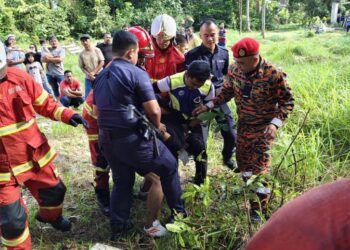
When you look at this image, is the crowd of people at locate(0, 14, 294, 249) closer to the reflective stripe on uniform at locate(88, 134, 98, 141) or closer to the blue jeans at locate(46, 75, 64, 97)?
the reflective stripe on uniform at locate(88, 134, 98, 141)

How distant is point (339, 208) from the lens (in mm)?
777

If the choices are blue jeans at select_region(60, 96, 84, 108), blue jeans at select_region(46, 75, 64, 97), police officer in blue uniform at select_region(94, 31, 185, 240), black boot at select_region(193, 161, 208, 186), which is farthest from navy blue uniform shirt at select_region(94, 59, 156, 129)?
blue jeans at select_region(46, 75, 64, 97)

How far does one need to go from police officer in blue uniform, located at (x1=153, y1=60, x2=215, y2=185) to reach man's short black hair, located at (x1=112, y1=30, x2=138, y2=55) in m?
0.58

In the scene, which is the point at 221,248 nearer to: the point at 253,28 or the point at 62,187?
the point at 62,187

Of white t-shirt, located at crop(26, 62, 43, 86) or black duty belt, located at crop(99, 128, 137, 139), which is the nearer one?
black duty belt, located at crop(99, 128, 137, 139)

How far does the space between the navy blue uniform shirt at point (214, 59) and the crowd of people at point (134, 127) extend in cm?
39

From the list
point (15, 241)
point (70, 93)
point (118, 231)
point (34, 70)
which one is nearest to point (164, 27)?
point (118, 231)

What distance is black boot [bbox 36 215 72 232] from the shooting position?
3016 mm

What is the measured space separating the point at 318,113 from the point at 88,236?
114 inches

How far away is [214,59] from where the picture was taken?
3.80m

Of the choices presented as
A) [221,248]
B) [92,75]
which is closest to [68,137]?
[92,75]

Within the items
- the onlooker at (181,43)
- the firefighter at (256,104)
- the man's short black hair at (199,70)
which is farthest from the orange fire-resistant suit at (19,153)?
the onlooker at (181,43)

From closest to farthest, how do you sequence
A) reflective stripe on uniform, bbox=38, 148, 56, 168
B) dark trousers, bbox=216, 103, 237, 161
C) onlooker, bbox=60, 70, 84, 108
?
reflective stripe on uniform, bbox=38, 148, 56, 168
dark trousers, bbox=216, 103, 237, 161
onlooker, bbox=60, 70, 84, 108

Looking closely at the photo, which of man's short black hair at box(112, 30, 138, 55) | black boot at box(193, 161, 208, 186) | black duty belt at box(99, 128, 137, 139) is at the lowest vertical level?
black boot at box(193, 161, 208, 186)
